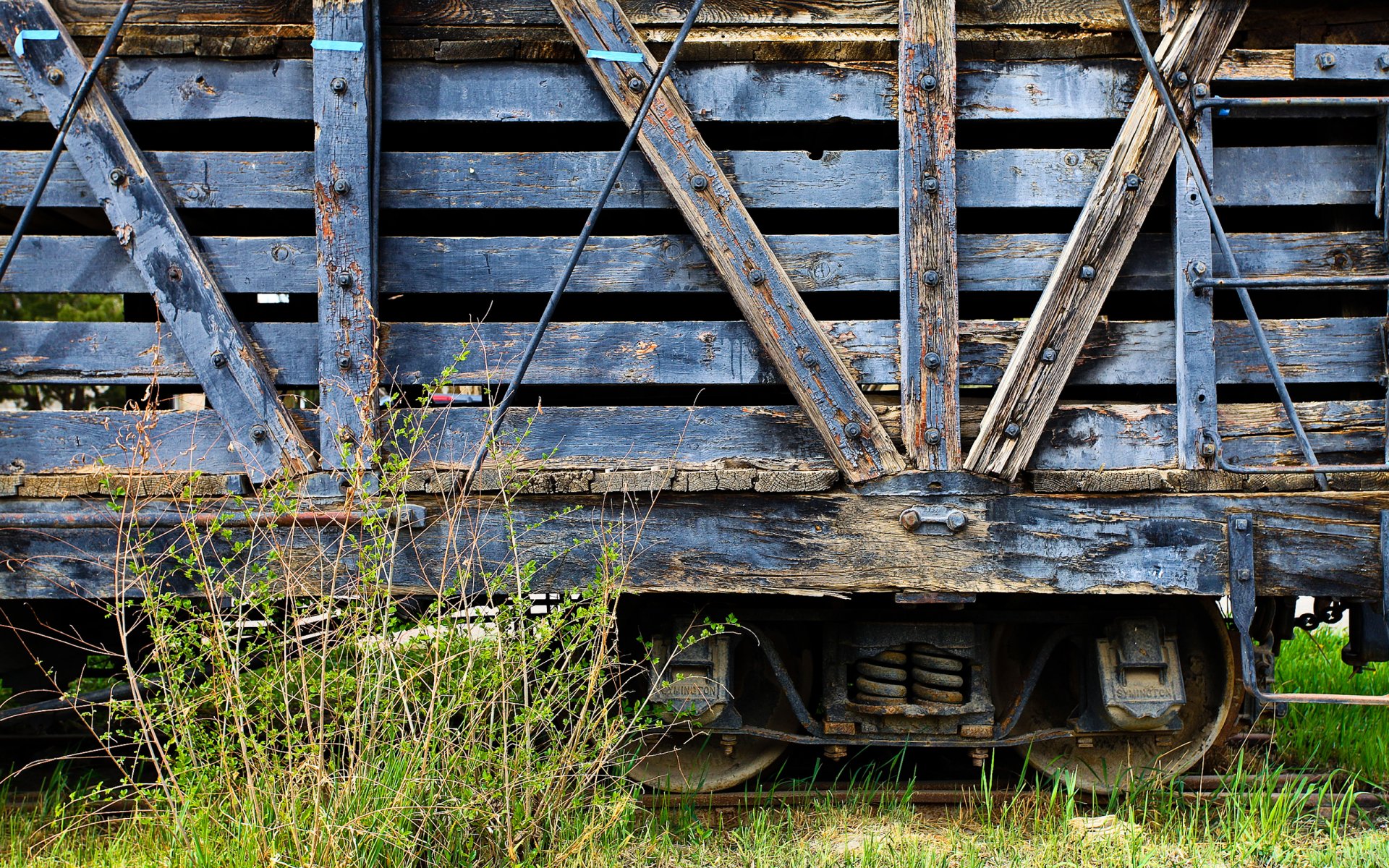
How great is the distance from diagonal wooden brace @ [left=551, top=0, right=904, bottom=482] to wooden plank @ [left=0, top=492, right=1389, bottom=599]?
→ 9.6 inches

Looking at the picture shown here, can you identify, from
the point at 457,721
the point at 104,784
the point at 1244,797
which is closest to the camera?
the point at 457,721

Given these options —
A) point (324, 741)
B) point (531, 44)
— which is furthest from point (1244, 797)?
point (531, 44)

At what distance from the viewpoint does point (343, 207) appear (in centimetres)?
347

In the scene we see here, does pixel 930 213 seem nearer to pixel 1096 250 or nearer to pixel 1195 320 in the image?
pixel 1096 250

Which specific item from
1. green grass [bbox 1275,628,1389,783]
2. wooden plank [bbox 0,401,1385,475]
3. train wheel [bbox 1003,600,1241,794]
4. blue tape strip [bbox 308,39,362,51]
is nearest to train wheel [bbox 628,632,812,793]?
wooden plank [bbox 0,401,1385,475]

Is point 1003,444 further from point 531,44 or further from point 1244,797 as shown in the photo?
point 531,44

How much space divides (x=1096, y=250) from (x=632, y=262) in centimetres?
165

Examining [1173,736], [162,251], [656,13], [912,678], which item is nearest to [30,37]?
[162,251]

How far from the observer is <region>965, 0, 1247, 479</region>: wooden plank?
3469 millimetres

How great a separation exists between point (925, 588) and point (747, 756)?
1127 mm

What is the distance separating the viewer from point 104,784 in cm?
417

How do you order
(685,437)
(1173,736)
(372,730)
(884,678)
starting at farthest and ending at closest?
1. (1173,736)
2. (884,678)
3. (685,437)
4. (372,730)

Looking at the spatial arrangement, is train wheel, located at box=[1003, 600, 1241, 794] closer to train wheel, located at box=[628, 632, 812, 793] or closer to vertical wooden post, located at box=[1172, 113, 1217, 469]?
vertical wooden post, located at box=[1172, 113, 1217, 469]

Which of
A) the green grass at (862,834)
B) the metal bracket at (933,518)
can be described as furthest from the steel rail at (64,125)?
the metal bracket at (933,518)
